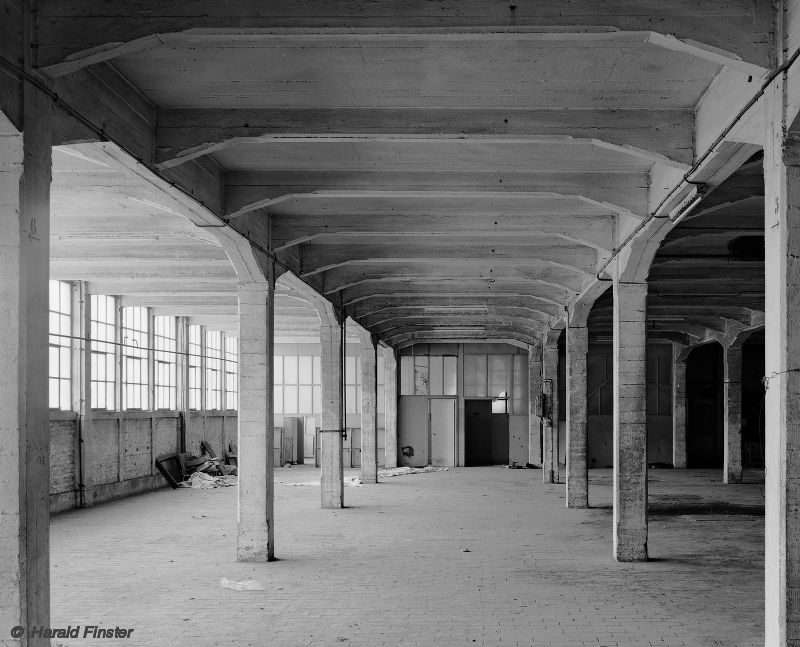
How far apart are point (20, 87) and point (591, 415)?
2851 centimetres

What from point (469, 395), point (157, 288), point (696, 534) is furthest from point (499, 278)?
point (469, 395)

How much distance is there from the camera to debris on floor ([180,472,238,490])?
2344 cm

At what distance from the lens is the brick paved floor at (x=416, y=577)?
835 cm

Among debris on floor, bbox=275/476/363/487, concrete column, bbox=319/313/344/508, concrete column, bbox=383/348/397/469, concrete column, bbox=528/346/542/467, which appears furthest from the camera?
concrete column, bbox=383/348/397/469

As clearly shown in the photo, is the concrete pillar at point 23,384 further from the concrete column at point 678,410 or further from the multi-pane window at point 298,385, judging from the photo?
the multi-pane window at point 298,385

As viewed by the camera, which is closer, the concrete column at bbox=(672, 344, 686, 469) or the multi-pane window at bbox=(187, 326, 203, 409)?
the multi-pane window at bbox=(187, 326, 203, 409)

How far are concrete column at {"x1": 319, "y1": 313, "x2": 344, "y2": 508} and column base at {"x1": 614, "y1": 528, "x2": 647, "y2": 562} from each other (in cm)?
728

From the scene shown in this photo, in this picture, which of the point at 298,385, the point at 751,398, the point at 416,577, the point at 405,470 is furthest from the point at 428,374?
the point at 416,577

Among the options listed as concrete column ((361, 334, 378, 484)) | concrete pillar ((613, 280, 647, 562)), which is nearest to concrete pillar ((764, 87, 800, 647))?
concrete pillar ((613, 280, 647, 562))

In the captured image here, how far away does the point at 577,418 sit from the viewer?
17531 millimetres

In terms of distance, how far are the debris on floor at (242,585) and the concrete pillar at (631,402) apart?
16.0ft

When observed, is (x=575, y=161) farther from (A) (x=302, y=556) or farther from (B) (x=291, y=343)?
(B) (x=291, y=343)

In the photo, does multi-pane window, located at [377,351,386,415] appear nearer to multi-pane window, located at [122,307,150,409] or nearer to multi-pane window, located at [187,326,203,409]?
multi-pane window, located at [187,326,203,409]

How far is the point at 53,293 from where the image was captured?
18344 millimetres
